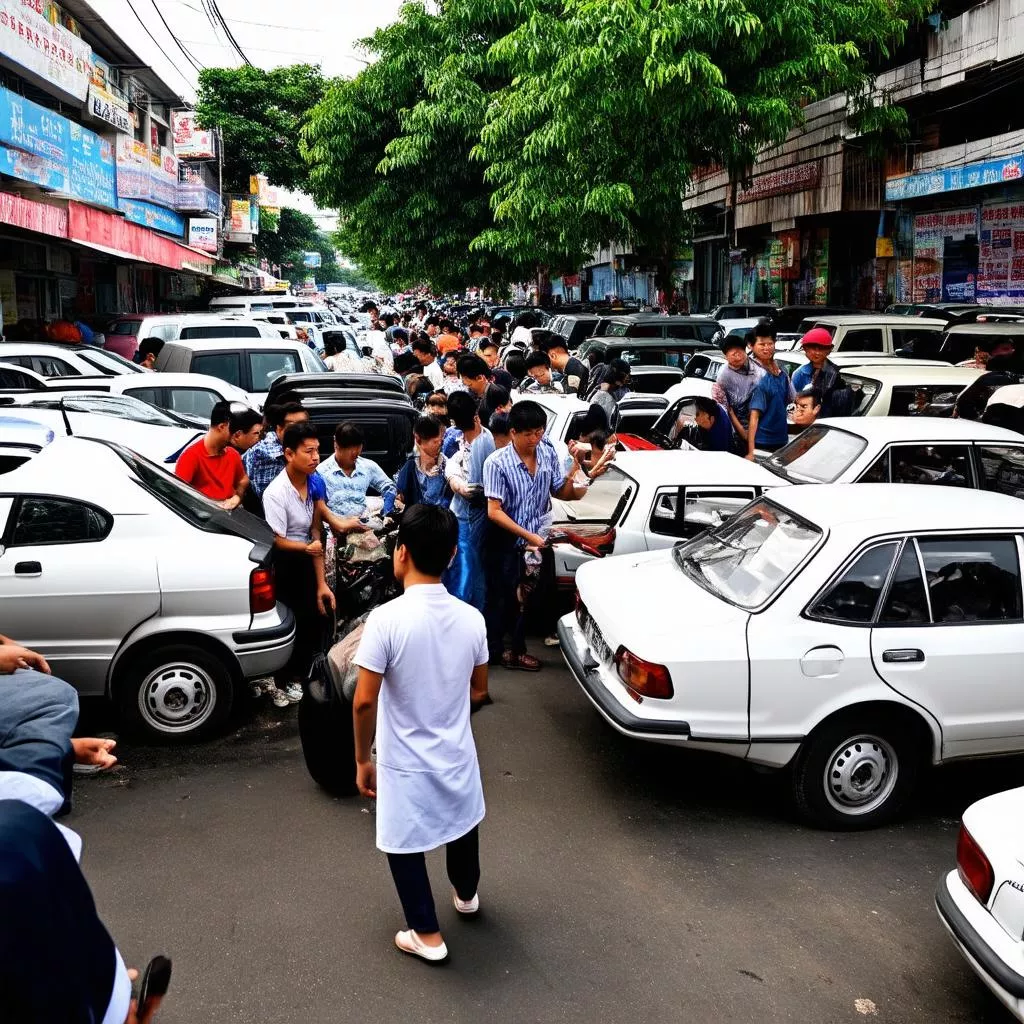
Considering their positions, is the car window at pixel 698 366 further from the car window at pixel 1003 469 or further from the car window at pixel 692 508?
the car window at pixel 692 508

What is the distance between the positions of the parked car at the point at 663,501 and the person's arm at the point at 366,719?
371 centimetres

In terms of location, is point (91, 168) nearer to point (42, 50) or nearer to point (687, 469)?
point (42, 50)

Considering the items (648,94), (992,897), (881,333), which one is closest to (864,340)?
(881,333)

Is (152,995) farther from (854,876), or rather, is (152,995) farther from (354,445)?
(354,445)

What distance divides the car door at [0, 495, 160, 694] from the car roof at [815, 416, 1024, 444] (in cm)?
493

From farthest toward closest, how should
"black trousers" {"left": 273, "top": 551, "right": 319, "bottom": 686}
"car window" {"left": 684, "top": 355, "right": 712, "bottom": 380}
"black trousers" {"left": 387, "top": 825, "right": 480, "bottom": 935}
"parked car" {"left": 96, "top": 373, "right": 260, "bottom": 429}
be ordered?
"car window" {"left": 684, "top": 355, "right": 712, "bottom": 380} → "parked car" {"left": 96, "top": 373, "right": 260, "bottom": 429} → "black trousers" {"left": 273, "top": 551, "right": 319, "bottom": 686} → "black trousers" {"left": 387, "top": 825, "right": 480, "bottom": 935}

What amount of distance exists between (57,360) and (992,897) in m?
13.8

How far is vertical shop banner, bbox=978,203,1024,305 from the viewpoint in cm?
2041

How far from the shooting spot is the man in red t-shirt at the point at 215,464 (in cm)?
758

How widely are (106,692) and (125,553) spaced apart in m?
0.76

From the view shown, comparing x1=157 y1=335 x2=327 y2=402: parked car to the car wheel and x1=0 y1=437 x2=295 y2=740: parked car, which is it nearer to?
x1=0 y1=437 x2=295 y2=740: parked car

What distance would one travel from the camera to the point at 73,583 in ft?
19.9

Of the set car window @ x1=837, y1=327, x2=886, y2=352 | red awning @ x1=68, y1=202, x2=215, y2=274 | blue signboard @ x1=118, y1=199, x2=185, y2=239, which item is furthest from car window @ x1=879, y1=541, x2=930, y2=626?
blue signboard @ x1=118, y1=199, x2=185, y2=239

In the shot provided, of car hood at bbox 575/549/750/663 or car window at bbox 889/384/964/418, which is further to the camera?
car window at bbox 889/384/964/418
